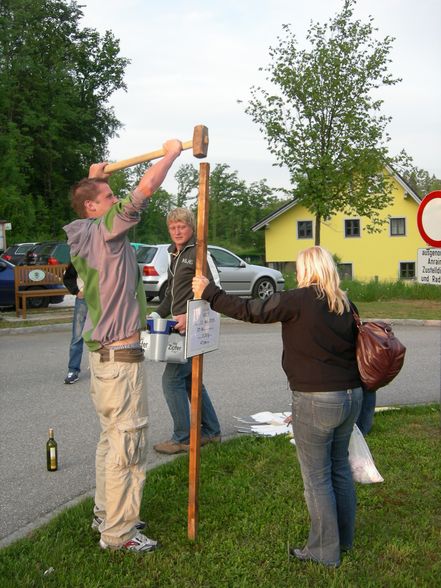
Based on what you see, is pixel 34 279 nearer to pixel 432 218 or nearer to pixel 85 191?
pixel 432 218

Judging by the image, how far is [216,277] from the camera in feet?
19.5

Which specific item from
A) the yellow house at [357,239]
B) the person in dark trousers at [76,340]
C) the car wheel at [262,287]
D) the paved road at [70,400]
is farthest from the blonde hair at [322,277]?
the yellow house at [357,239]

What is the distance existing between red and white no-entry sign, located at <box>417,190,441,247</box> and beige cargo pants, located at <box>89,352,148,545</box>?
3.99 m

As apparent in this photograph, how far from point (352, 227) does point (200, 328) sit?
159 feet

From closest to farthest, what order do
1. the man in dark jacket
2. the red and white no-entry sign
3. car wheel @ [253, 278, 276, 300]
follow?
the man in dark jacket < the red and white no-entry sign < car wheel @ [253, 278, 276, 300]

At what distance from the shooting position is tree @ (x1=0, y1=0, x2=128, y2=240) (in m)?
43.5

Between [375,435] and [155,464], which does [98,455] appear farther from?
[375,435]

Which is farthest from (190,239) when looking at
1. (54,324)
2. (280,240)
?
(280,240)

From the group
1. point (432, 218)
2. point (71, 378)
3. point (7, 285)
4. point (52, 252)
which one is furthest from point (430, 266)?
point (52, 252)

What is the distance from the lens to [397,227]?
50.1m

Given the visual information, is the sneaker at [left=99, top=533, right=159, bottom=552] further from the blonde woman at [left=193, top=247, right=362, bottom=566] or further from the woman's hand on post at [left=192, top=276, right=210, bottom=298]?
the woman's hand on post at [left=192, top=276, right=210, bottom=298]

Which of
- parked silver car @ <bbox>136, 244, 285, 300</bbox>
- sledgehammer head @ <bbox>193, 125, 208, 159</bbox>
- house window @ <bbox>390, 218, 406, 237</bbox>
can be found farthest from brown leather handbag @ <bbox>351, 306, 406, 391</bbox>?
house window @ <bbox>390, 218, 406, 237</bbox>

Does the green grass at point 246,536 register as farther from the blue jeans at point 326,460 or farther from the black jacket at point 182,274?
the black jacket at point 182,274

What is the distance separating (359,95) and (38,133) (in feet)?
83.2
